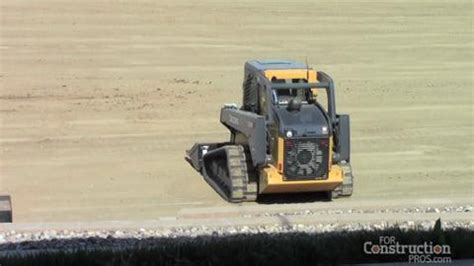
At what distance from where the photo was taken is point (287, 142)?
1192 cm

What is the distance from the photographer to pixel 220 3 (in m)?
30.3

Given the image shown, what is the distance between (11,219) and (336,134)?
4.93m

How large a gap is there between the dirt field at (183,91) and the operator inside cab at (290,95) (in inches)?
68.1

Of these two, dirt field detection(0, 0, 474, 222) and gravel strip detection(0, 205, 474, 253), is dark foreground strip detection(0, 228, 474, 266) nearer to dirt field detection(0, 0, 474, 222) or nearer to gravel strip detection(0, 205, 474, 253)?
gravel strip detection(0, 205, 474, 253)

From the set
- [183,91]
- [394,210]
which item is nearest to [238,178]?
[394,210]

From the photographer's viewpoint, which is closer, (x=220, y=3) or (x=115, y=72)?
(x=115, y=72)

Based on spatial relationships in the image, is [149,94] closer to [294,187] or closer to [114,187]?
[114,187]

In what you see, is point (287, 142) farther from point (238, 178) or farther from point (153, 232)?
point (153, 232)

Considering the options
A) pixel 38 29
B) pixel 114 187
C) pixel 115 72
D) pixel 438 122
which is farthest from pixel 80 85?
pixel 438 122

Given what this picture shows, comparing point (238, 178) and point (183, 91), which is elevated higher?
point (183, 91)

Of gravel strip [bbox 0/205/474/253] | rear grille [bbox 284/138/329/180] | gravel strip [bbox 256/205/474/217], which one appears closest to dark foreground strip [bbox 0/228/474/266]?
gravel strip [bbox 0/205/474/253]

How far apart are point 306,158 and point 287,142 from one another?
397 millimetres

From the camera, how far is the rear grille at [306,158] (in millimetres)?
12000

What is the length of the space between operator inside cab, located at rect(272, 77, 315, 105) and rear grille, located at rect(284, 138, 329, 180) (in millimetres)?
871
